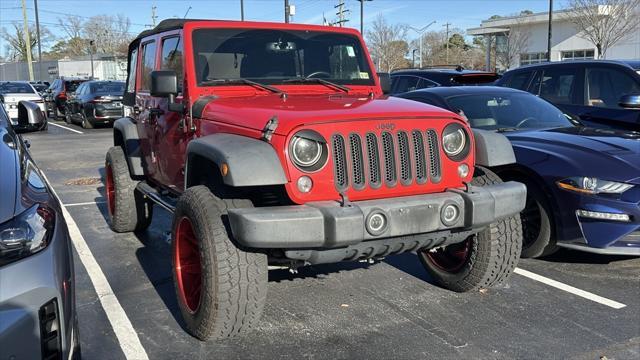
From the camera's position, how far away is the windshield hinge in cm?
329

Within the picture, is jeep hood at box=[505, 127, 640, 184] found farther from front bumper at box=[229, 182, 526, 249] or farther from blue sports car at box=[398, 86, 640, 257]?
front bumper at box=[229, 182, 526, 249]

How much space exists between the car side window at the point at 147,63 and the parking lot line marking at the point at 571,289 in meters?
3.77

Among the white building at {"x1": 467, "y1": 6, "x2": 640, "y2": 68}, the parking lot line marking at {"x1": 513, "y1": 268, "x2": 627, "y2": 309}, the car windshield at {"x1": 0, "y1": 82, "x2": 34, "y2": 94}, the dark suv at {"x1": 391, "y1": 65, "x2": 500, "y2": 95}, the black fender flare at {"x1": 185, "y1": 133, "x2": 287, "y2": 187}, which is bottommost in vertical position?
the parking lot line marking at {"x1": 513, "y1": 268, "x2": 627, "y2": 309}

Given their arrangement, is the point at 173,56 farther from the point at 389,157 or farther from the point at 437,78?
the point at 437,78

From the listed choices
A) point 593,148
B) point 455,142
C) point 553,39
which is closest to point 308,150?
point 455,142

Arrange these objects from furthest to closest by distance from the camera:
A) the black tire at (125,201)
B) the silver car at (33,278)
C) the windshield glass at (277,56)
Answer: the black tire at (125,201) < the windshield glass at (277,56) < the silver car at (33,278)

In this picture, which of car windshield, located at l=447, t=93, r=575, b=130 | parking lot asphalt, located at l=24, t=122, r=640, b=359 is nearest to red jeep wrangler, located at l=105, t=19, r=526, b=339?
parking lot asphalt, located at l=24, t=122, r=640, b=359

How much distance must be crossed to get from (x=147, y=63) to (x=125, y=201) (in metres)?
1.43

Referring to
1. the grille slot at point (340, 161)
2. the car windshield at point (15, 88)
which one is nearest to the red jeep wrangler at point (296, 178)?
the grille slot at point (340, 161)

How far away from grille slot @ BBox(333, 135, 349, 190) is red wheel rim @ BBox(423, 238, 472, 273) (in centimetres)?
137

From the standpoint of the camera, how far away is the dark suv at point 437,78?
9500 millimetres

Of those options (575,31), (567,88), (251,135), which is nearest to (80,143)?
(567,88)

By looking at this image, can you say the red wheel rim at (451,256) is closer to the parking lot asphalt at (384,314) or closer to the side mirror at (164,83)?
the parking lot asphalt at (384,314)

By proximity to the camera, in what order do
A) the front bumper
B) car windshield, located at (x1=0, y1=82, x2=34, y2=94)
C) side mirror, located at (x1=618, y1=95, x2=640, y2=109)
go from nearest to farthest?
1. the front bumper
2. side mirror, located at (x1=618, y1=95, x2=640, y2=109)
3. car windshield, located at (x1=0, y1=82, x2=34, y2=94)
